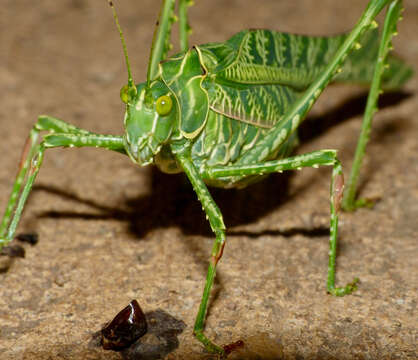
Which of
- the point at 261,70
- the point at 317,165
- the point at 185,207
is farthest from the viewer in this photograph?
the point at 185,207

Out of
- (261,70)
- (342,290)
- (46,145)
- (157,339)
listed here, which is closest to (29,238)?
(46,145)

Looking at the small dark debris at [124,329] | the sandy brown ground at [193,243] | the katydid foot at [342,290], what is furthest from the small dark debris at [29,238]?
the katydid foot at [342,290]

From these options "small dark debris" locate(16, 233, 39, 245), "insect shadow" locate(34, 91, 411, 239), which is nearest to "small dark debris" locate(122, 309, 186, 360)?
"insect shadow" locate(34, 91, 411, 239)

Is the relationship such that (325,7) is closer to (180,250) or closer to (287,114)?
(287,114)

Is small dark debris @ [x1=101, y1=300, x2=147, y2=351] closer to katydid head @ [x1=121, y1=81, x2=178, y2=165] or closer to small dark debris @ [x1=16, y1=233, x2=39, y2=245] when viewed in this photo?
katydid head @ [x1=121, y1=81, x2=178, y2=165]

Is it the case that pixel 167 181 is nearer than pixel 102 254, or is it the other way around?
pixel 102 254

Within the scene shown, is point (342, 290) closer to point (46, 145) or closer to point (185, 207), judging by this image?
point (185, 207)

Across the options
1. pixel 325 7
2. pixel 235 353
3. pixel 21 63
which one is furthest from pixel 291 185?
pixel 325 7

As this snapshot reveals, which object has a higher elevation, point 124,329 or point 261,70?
point 261,70
